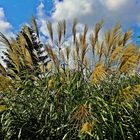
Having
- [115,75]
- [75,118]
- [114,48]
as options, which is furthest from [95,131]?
[114,48]

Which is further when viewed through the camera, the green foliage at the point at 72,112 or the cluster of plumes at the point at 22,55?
the cluster of plumes at the point at 22,55

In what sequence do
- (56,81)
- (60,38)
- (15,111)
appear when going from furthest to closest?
(60,38), (56,81), (15,111)

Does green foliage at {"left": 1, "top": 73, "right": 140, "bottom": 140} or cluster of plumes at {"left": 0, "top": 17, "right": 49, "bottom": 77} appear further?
cluster of plumes at {"left": 0, "top": 17, "right": 49, "bottom": 77}

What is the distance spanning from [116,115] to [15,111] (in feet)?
4.19

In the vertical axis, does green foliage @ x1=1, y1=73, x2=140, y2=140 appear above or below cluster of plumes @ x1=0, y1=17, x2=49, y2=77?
below

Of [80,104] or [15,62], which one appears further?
[15,62]

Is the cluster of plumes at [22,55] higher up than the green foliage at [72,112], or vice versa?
the cluster of plumes at [22,55]

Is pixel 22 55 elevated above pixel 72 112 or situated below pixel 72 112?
above

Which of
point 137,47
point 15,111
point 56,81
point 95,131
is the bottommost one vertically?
point 95,131

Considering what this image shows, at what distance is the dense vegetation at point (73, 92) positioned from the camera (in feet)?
18.6

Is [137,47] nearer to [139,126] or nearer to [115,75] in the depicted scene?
[115,75]

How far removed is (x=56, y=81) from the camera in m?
6.35

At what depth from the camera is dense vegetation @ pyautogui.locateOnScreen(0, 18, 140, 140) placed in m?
5.67

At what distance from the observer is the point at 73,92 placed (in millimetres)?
6027
